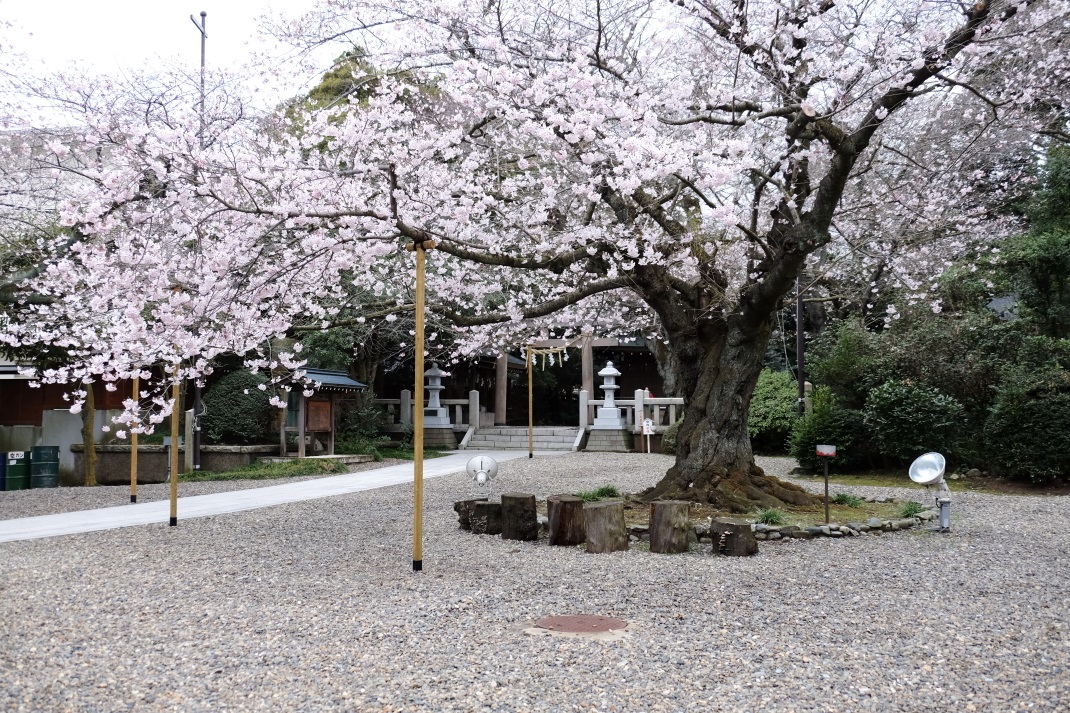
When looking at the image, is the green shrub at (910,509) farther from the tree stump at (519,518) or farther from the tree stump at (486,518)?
the tree stump at (486,518)

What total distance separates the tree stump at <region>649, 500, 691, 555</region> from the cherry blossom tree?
1.81m

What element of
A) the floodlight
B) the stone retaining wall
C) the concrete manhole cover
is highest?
the floodlight

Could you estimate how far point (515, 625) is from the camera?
5.03 metres

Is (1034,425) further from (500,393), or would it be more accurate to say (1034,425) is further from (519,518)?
(500,393)

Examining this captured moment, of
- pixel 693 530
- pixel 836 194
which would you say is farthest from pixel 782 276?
pixel 693 530

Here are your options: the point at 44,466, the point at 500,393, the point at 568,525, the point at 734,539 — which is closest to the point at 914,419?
the point at 734,539

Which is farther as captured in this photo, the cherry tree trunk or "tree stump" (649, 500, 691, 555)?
the cherry tree trunk

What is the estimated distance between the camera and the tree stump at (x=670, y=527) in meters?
7.48

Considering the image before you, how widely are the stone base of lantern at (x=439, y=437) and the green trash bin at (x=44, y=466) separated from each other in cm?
974

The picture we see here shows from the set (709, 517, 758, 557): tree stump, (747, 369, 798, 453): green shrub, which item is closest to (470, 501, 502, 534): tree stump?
(709, 517, 758, 557): tree stump

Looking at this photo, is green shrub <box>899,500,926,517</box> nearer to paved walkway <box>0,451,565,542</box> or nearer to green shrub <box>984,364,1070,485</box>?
green shrub <box>984,364,1070,485</box>

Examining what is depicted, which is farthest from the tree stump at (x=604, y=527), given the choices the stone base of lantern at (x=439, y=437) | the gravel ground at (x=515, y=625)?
the stone base of lantern at (x=439, y=437)

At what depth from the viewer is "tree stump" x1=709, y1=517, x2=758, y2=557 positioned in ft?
23.9

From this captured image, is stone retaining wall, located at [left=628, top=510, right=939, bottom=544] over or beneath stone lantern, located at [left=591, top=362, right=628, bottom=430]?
beneath
